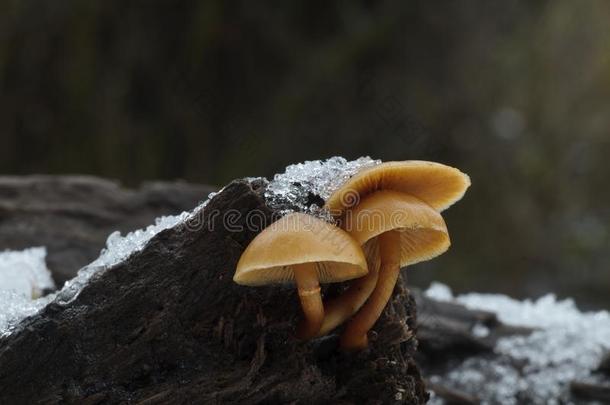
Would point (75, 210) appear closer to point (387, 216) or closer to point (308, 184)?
point (308, 184)

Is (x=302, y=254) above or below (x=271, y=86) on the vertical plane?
below

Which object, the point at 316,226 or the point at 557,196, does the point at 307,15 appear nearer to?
the point at 557,196

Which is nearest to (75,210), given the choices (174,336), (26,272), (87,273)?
(26,272)

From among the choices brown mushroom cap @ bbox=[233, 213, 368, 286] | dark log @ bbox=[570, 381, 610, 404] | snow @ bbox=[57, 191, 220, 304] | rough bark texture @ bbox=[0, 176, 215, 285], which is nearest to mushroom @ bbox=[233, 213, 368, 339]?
brown mushroom cap @ bbox=[233, 213, 368, 286]

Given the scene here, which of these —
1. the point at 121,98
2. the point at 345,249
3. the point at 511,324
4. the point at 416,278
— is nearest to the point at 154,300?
the point at 345,249

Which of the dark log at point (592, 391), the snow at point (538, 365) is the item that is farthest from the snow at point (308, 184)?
the dark log at point (592, 391)

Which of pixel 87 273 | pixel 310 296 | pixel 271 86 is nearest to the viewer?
pixel 310 296

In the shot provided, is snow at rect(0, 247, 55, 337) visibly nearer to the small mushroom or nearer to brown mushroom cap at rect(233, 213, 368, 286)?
brown mushroom cap at rect(233, 213, 368, 286)
